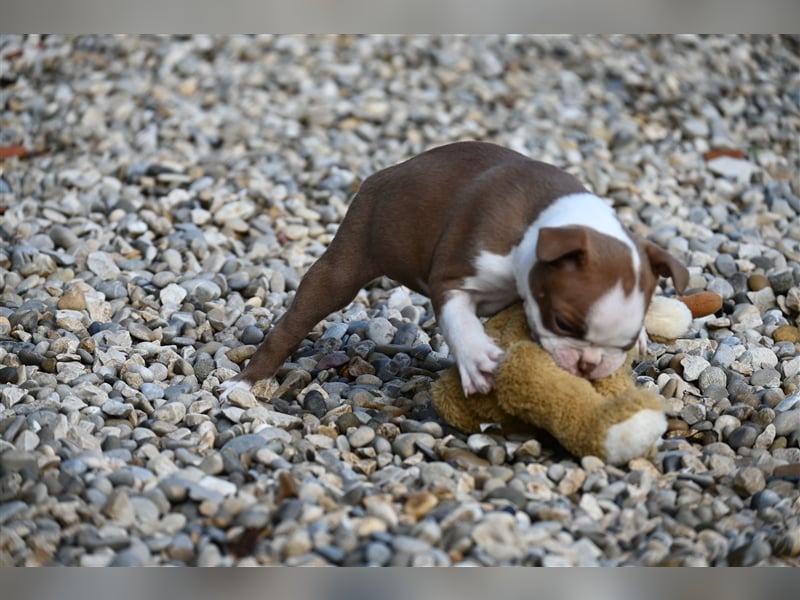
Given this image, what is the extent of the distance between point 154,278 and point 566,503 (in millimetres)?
3288

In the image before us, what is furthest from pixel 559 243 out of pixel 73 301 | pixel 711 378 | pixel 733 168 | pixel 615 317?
pixel 733 168

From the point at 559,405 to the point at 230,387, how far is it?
5.42 ft

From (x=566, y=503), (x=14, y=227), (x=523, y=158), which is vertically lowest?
(x=566, y=503)

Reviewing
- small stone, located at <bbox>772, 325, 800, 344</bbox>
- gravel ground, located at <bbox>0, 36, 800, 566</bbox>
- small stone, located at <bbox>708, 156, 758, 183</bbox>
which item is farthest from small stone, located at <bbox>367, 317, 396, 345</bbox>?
small stone, located at <bbox>708, 156, 758, 183</bbox>

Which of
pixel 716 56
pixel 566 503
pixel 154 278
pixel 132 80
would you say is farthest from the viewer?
pixel 716 56

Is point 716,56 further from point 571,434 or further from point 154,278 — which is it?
point 571,434

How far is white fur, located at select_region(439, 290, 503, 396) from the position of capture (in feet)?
15.2

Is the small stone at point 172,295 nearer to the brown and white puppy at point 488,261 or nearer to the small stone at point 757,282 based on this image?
the brown and white puppy at point 488,261

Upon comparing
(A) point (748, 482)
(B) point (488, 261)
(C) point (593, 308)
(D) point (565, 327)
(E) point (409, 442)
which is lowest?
(A) point (748, 482)

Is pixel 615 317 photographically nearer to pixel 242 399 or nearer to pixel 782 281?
pixel 242 399

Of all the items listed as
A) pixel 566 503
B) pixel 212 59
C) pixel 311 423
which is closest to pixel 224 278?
pixel 311 423

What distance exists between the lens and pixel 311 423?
4.98 meters

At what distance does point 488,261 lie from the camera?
477cm

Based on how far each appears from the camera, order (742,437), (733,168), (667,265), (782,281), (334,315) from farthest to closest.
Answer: (733,168)
(782,281)
(334,315)
(742,437)
(667,265)
